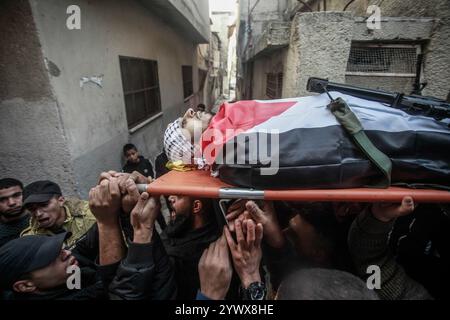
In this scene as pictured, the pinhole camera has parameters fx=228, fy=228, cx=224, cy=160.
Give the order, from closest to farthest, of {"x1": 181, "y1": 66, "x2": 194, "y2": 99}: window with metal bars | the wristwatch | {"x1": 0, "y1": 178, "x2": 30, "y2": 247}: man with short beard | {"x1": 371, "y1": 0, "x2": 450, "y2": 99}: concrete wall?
the wristwatch
{"x1": 0, "y1": 178, "x2": 30, "y2": 247}: man with short beard
{"x1": 371, "y1": 0, "x2": 450, "y2": 99}: concrete wall
{"x1": 181, "y1": 66, "x2": 194, "y2": 99}: window with metal bars

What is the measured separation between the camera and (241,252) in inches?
41.9

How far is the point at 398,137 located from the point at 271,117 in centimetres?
55

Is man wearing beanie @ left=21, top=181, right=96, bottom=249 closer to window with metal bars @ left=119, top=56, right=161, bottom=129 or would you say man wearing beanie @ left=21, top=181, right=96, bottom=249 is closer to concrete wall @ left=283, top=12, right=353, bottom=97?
window with metal bars @ left=119, top=56, right=161, bottom=129

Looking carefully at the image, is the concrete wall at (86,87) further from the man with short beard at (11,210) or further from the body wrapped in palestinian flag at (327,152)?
the body wrapped in palestinian flag at (327,152)

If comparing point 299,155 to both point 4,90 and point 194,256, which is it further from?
point 4,90

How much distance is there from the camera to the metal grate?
3154 millimetres

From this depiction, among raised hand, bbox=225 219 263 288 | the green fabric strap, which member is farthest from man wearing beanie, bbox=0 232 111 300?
the green fabric strap

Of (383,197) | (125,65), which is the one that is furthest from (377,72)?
(125,65)

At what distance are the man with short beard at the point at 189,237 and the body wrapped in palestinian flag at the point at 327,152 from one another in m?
0.48

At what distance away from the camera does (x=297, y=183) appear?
956 mm

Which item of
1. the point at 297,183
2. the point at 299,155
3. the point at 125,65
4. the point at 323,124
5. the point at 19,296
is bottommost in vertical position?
the point at 19,296

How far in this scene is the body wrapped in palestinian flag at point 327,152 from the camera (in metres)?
0.94

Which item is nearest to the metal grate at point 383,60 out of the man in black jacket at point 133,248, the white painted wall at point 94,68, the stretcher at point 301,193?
the stretcher at point 301,193

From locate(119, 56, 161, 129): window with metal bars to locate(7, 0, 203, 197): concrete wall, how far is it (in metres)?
0.22
